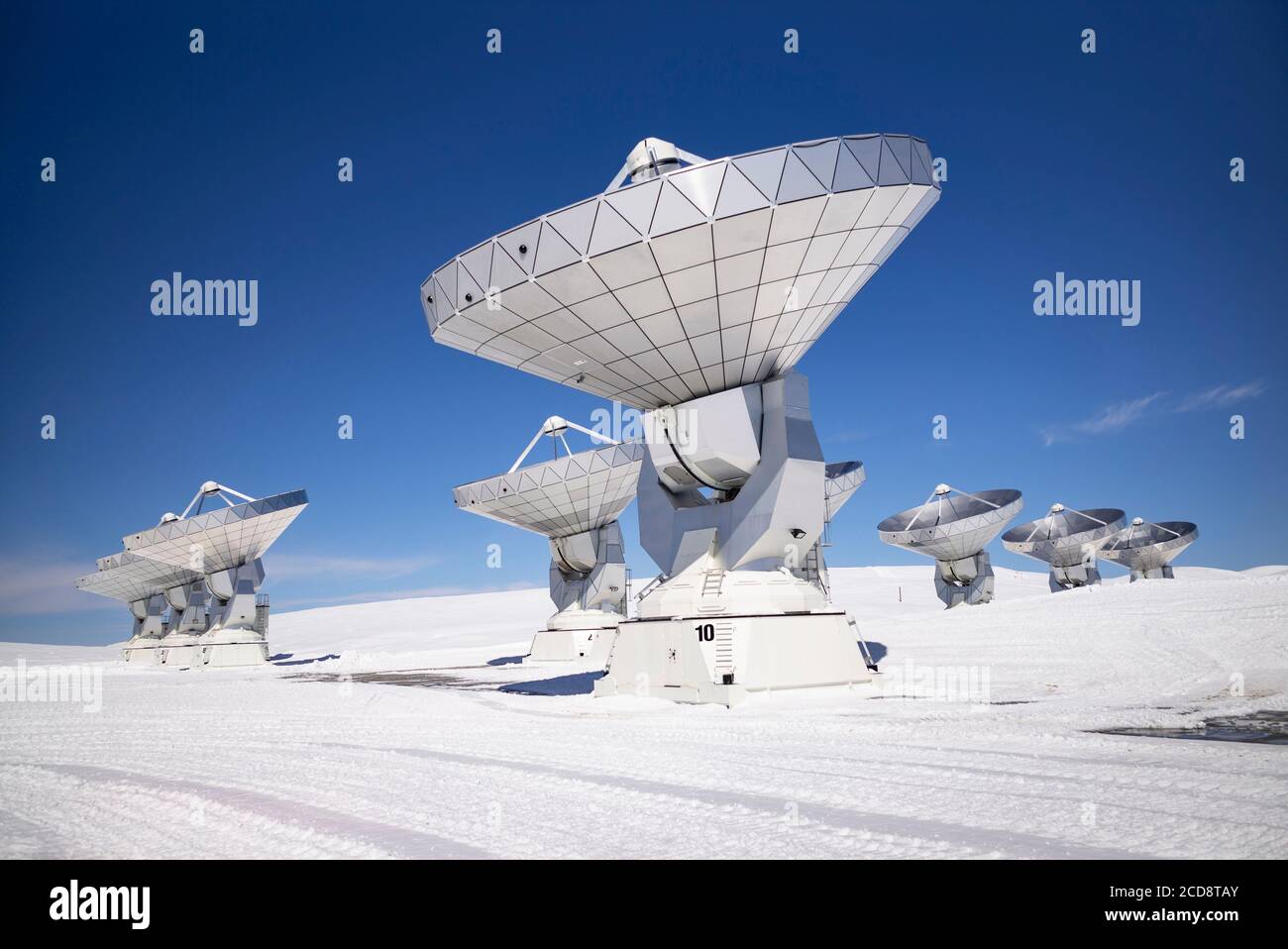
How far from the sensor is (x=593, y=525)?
34.7 m

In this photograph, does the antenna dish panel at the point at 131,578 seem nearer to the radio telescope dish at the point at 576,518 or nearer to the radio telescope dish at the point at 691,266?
the radio telescope dish at the point at 576,518

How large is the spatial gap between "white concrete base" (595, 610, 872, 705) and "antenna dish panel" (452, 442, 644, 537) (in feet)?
47.1

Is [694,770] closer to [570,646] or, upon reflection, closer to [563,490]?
[563,490]

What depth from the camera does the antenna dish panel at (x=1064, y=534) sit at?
154 ft

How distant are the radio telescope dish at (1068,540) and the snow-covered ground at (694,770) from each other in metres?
29.8

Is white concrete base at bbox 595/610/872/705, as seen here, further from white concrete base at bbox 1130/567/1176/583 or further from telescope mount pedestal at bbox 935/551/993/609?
white concrete base at bbox 1130/567/1176/583

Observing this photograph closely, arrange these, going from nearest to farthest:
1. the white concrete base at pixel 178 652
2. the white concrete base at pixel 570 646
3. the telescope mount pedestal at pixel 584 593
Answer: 1. the white concrete base at pixel 570 646
2. the telescope mount pedestal at pixel 584 593
3. the white concrete base at pixel 178 652

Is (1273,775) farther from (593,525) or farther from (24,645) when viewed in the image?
(24,645)

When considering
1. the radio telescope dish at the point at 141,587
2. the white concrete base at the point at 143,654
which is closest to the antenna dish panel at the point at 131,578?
the radio telescope dish at the point at 141,587

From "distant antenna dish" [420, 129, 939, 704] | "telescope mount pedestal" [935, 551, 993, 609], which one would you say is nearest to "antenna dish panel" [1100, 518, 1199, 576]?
"telescope mount pedestal" [935, 551, 993, 609]

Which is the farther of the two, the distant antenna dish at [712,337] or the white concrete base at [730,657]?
the white concrete base at [730,657]

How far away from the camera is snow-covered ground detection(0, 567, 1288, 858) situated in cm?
459

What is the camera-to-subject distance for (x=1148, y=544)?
5106 centimetres
